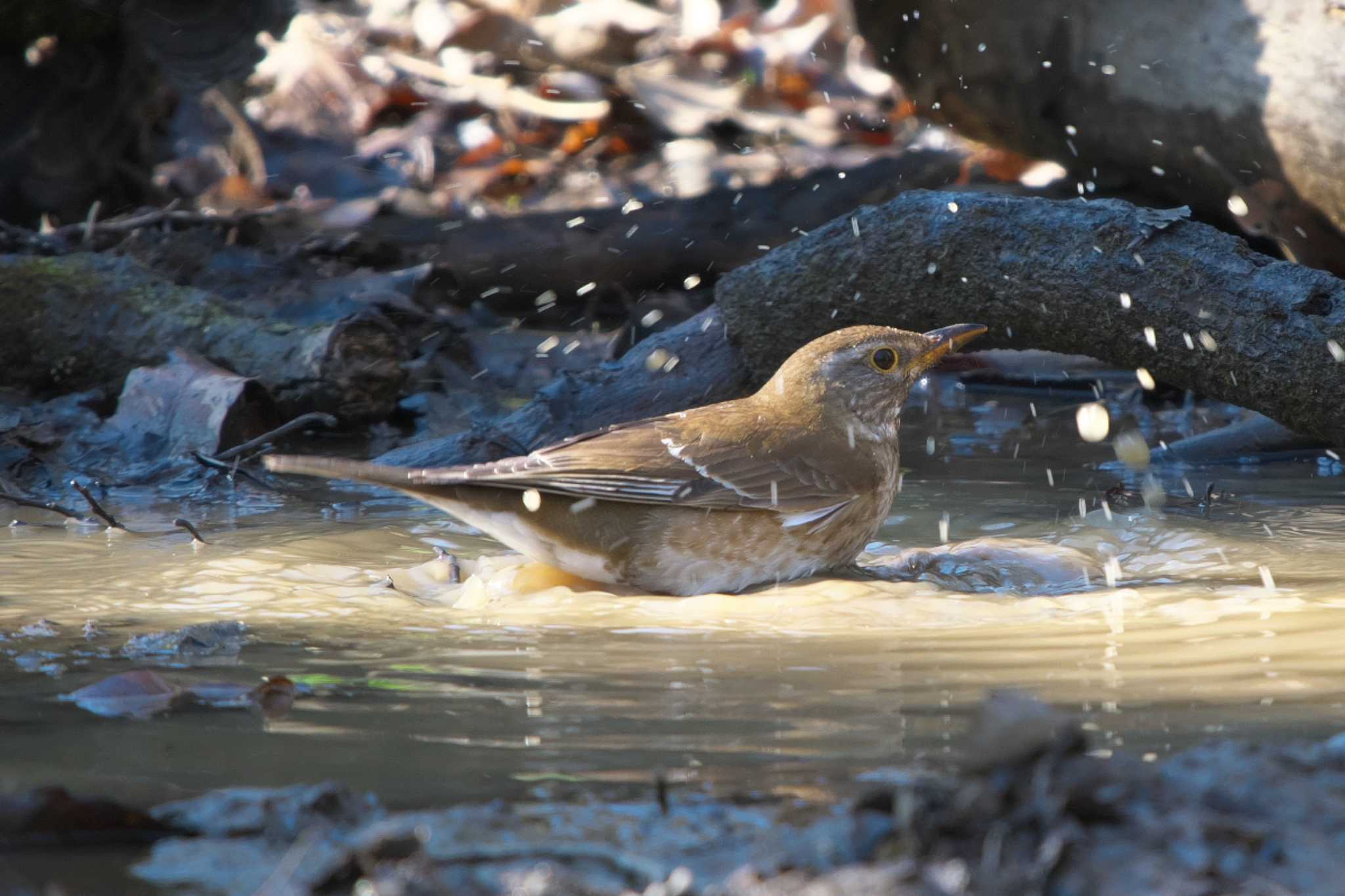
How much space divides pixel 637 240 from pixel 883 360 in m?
3.76

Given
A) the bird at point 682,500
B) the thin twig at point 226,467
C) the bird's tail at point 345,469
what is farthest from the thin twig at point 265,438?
the bird's tail at point 345,469

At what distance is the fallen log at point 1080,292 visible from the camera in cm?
552

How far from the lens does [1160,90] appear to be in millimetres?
8016

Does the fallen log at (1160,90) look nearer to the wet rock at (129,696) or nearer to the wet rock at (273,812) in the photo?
the wet rock at (129,696)

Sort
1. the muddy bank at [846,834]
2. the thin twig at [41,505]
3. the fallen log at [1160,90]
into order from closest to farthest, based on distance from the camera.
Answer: the muddy bank at [846,834]
the thin twig at [41,505]
the fallen log at [1160,90]

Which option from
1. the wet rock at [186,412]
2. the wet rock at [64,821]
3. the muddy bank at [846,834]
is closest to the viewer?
the muddy bank at [846,834]

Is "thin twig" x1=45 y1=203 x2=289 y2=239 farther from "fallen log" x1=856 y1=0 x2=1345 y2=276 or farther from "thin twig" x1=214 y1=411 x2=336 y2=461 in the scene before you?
"fallen log" x1=856 y1=0 x2=1345 y2=276

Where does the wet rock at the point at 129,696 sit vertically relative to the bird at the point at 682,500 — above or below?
below

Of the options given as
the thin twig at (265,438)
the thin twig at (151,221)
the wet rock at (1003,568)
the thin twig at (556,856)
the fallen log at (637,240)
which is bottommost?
the thin twig at (556,856)

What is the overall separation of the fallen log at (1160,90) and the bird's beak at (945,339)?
2.54 meters

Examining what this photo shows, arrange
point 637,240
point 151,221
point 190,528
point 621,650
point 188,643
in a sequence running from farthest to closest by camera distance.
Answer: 1. point 637,240
2. point 151,221
3. point 190,528
4. point 621,650
5. point 188,643

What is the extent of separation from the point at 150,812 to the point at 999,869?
1.53 metres

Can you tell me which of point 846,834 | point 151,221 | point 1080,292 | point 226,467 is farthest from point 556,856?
point 151,221

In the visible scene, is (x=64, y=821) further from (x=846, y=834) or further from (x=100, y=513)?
(x=100, y=513)
